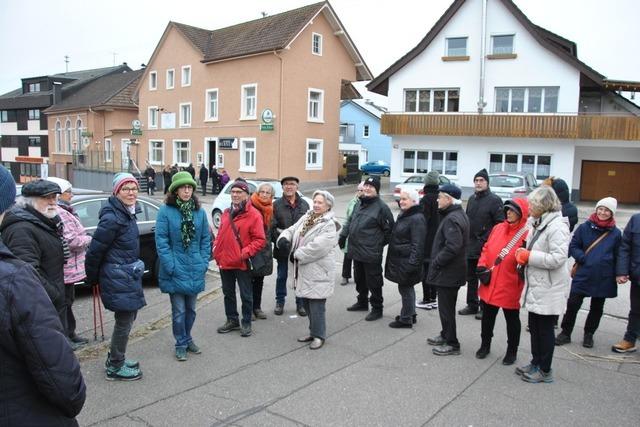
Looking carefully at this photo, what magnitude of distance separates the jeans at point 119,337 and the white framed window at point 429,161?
2490cm

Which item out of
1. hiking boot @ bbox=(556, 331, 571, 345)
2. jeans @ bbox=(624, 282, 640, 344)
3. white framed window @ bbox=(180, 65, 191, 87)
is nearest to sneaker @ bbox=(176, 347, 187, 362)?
hiking boot @ bbox=(556, 331, 571, 345)

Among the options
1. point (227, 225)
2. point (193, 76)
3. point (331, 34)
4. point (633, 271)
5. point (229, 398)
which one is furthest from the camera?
point (193, 76)

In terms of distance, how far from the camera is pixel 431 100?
28.3 metres

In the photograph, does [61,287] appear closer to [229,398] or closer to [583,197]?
[229,398]

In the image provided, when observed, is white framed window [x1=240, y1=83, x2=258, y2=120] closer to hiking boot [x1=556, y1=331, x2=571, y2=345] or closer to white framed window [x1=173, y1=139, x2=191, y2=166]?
white framed window [x1=173, y1=139, x2=191, y2=166]

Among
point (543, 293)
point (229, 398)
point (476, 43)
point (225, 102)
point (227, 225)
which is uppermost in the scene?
point (476, 43)

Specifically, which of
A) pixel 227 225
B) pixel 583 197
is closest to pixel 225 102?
pixel 583 197

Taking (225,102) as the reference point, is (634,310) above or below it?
below

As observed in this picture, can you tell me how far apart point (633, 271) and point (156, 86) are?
36.6 metres

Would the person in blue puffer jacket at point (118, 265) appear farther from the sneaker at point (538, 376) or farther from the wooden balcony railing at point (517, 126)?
the wooden balcony railing at point (517, 126)

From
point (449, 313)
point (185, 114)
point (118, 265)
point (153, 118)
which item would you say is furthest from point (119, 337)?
point (153, 118)

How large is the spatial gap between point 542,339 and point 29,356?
14.4 ft

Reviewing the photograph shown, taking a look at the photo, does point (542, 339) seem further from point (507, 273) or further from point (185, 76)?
point (185, 76)

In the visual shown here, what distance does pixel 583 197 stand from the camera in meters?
28.2
